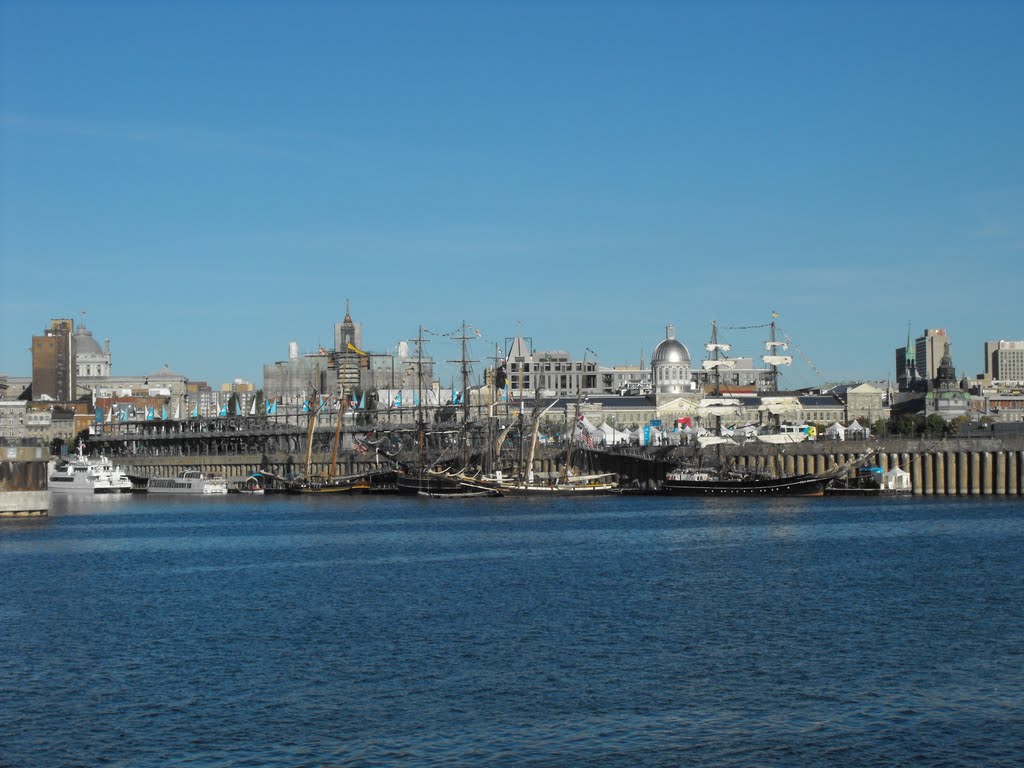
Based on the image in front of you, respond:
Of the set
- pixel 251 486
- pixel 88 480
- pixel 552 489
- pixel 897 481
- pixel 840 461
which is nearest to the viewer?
pixel 897 481

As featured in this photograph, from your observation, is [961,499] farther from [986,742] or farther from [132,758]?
[132,758]

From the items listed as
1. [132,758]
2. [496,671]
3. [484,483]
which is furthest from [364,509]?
[132,758]

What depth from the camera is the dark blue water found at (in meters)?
31.8

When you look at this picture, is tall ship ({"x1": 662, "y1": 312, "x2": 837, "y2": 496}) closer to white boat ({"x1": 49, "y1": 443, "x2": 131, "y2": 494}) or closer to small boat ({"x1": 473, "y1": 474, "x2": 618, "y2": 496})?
small boat ({"x1": 473, "y1": 474, "x2": 618, "y2": 496})

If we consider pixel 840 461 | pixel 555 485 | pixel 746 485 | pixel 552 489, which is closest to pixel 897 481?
pixel 840 461

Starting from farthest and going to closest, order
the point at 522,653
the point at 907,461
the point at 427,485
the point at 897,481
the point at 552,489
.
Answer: the point at 427,485
the point at 552,489
the point at 907,461
the point at 897,481
the point at 522,653

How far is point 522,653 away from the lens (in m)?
41.3

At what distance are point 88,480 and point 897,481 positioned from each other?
82090mm

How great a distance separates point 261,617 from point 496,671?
12.7 m

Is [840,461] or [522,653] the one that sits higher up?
[840,461]

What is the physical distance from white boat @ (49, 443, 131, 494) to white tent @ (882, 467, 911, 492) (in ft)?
264

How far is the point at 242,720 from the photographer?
34.1m

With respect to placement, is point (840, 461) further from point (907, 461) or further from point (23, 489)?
point (23, 489)

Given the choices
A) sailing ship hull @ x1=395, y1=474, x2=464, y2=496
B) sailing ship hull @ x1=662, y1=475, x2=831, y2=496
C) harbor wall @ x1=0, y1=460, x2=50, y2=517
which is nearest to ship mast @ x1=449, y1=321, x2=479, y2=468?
sailing ship hull @ x1=395, y1=474, x2=464, y2=496
